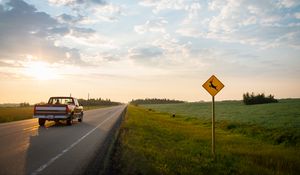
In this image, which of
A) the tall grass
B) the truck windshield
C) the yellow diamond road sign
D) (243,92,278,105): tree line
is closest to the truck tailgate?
the truck windshield

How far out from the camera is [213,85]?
11898mm

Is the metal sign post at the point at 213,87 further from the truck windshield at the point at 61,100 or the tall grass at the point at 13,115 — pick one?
the tall grass at the point at 13,115

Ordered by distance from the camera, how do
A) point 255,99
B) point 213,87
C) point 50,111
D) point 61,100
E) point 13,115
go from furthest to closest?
point 255,99 < point 13,115 < point 61,100 < point 50,111 < point 213,87

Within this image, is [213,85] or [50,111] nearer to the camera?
[213,85]

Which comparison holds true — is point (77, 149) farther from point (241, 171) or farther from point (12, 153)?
point (241, 171)

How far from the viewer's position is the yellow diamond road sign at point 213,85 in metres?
11.8

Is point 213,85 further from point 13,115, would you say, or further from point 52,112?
point 13,115

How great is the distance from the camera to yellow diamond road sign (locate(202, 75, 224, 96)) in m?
11.8

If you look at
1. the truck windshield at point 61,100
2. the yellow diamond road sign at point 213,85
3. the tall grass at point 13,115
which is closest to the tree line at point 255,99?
the tall grass at point 13,115

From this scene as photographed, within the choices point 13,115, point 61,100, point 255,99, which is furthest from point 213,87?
point 255,99

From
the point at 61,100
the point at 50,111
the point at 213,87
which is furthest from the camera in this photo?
the point at 61,100

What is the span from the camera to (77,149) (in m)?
12.3

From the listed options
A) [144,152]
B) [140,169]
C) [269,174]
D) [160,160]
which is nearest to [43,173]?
[140,169]

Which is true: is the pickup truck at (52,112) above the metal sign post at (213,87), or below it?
below
